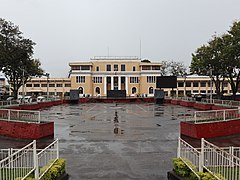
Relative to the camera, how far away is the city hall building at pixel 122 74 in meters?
76.3

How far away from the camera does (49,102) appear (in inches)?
1614

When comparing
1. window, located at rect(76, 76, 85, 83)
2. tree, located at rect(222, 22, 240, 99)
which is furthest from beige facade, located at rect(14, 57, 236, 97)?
tree, located at rect(222, 22, 240, 99)

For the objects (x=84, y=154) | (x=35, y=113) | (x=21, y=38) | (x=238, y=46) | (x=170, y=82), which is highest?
(x=21, y=38)

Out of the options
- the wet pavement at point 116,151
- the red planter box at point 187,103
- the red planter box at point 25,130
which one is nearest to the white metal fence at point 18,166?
the wet pavement at point 116,151

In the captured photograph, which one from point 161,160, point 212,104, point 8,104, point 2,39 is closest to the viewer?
point 161,160

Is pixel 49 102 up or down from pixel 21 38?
down

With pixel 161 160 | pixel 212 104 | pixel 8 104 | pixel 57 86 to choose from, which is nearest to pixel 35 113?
pixel 161 160

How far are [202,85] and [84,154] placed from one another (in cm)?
8039

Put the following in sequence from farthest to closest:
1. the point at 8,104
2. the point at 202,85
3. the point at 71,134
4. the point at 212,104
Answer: the point at 202,85 → the point at 212,104 → the point at 8,104 → the point at 71,134

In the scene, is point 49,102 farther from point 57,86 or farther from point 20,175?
point 57,86

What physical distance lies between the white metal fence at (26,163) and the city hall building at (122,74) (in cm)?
6883

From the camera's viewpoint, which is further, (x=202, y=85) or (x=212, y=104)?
(x=202, y=85)

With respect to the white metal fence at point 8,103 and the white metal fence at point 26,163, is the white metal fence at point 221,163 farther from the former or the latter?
the white metal fence at point 8,103

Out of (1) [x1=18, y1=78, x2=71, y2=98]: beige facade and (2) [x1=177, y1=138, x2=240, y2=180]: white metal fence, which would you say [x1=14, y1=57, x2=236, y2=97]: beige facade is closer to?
(1) [x1=18, y1=78, x2=71, y2=98]: beige facade
